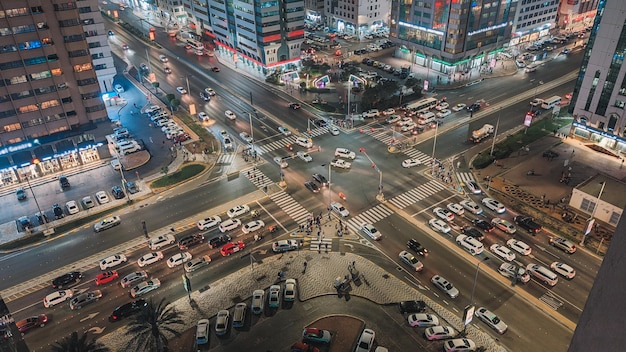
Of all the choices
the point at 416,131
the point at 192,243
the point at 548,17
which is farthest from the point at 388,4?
the point at 192,243

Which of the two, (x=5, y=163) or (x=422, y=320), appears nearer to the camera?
(x=422, y=320)

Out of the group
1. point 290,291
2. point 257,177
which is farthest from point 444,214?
point 257,177

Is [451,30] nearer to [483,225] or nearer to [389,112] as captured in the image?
[389,112]

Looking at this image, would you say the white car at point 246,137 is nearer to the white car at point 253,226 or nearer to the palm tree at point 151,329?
the white car at point 253,226

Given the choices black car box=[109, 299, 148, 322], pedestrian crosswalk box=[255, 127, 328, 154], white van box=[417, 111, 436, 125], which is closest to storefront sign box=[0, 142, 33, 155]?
pedestrian crosswalk box=[255, 127, 328, 154]

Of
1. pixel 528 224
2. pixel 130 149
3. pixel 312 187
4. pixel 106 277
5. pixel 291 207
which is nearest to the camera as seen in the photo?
pixel 106 277

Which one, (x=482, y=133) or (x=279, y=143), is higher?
(x=482, y=133)

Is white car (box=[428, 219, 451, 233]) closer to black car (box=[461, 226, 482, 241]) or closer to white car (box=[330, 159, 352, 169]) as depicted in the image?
black car (box=[461, 226, 482, 241])
